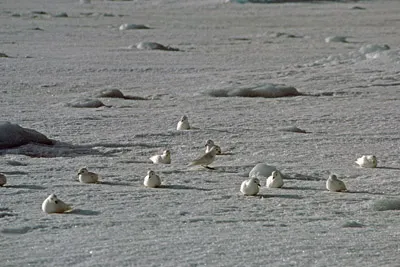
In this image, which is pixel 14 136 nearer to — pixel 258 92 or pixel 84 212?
pixel 84 212

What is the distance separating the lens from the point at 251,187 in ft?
10.7

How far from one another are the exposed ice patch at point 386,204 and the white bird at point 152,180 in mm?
771

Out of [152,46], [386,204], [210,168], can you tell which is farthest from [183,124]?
[152,46]

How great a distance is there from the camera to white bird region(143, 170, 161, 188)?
3.41 metres

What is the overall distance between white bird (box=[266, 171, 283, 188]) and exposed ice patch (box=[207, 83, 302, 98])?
8.73ft

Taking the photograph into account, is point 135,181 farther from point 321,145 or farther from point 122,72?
point 122,72

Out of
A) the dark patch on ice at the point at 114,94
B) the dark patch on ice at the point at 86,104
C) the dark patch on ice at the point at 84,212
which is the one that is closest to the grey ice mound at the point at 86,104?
the dark patch on ice at the point at 86,104

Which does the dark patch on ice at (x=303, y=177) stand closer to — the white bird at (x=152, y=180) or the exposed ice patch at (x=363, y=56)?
the white bird at (x=152, y=180)

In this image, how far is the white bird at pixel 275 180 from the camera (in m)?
3.42

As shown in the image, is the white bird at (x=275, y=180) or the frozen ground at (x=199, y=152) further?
the white bird at (x=275, y=180)

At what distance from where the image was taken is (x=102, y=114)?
5344mm

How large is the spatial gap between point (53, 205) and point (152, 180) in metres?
0.54

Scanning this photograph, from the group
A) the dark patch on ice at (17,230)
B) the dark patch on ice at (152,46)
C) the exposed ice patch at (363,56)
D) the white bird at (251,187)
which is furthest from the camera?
the dark patch on ice at (152,46)

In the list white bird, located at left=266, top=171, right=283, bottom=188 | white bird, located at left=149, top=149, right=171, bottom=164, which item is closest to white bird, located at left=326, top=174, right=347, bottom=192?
white bird, located at left=266, top=171, right=283, bottom=188
